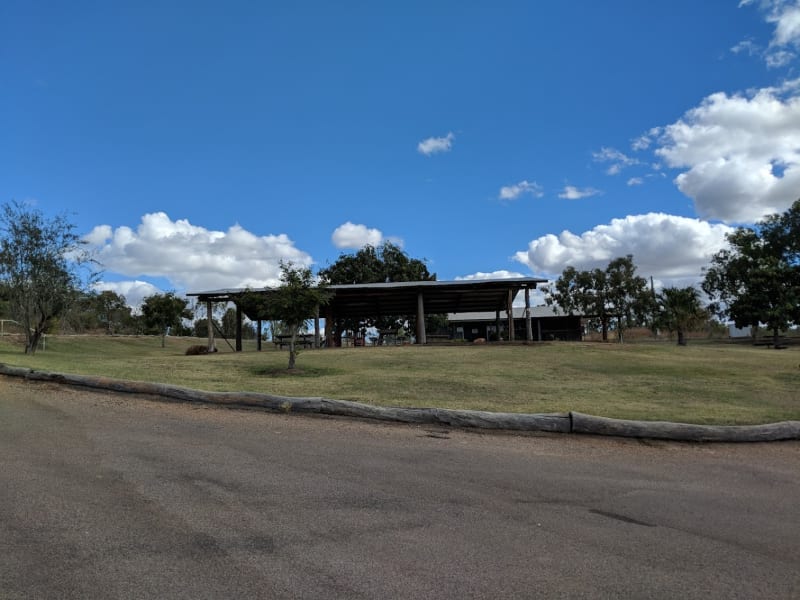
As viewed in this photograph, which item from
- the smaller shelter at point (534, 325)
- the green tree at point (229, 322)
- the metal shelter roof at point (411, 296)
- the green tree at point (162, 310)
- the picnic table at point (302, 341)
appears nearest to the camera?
the metal shelter roof at point (411, 296)

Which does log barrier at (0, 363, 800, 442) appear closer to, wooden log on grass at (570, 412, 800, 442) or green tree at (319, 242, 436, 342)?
wooden log on grass at (570, 412, 800, 442)

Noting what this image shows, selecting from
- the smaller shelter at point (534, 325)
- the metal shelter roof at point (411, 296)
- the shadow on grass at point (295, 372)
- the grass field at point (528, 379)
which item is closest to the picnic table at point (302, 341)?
the metal shelter roof at point (411, 296)

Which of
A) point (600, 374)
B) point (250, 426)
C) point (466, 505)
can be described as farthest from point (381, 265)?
point (466, 505)

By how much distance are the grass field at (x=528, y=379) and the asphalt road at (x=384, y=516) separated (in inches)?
89.9

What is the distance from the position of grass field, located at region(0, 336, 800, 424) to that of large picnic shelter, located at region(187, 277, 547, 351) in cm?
413

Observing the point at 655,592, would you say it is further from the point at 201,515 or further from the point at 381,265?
the point at 381,265

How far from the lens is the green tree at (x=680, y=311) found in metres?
42.4

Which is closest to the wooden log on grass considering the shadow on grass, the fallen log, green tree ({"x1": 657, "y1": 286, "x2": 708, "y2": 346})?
the fallen log

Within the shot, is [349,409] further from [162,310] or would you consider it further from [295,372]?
[162,310]

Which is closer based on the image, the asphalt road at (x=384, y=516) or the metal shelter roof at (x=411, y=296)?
the asphalt road at (x=384, y=516)

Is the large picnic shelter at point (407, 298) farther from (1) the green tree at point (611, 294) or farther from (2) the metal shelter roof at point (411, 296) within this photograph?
(1) the green tree at point (611, 294)

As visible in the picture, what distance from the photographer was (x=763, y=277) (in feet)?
140

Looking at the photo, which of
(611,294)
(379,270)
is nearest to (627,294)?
(611,294)

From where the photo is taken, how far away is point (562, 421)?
852 centimetres
